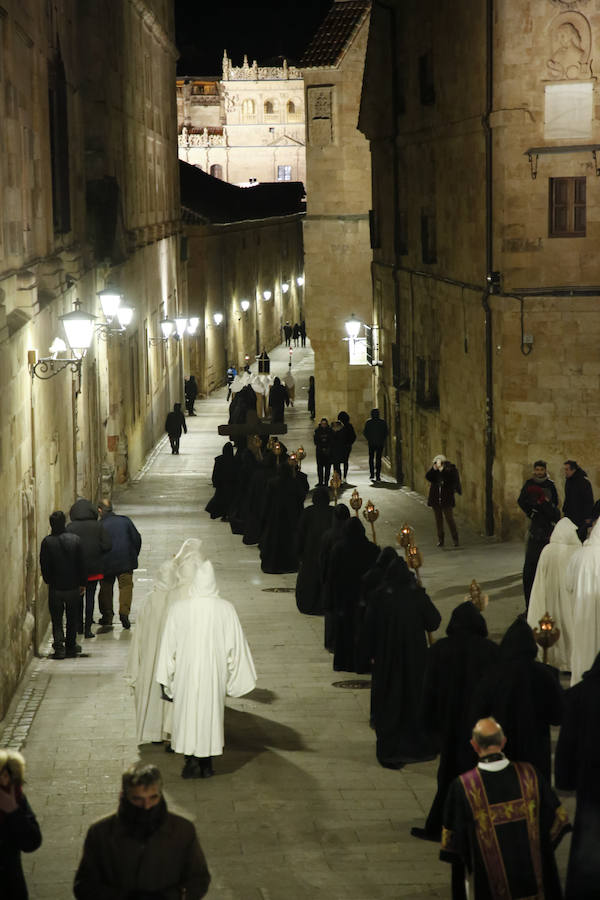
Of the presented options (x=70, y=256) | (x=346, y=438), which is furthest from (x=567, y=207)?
(x=346, y=438)

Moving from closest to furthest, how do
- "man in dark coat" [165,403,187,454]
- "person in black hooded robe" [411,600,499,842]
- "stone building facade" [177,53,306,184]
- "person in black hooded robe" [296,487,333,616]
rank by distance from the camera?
"person in black hooded robe" [411,600,499,842], "person in black hooded robe" [296,487,333,616], "man in dark coat" [165,403,187,454], "stone building facade" [177,53,306,184]

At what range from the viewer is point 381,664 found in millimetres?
11867

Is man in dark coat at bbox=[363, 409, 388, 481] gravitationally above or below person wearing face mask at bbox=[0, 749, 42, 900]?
below

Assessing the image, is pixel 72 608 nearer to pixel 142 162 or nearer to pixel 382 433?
pixel 382 433

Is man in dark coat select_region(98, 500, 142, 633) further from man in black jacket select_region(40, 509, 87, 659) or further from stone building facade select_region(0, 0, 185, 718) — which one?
man in black jacket select_region(40, 509, 87, 659)

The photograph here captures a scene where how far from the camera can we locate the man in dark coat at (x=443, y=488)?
21.6 m

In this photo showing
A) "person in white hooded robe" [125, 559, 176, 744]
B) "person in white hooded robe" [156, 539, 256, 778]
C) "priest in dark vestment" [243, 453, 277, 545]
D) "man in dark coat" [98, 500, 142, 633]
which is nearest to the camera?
"person in white hooded robe" [156, 539, 256, 778]

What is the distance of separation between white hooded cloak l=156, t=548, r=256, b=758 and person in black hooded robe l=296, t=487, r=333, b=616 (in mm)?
5933

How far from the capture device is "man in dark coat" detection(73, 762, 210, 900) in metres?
6.57

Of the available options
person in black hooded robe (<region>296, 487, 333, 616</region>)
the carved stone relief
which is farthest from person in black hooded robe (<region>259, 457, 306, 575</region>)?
the carved stone relief

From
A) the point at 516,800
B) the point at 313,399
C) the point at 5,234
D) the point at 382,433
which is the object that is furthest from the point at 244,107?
the point at 516,800

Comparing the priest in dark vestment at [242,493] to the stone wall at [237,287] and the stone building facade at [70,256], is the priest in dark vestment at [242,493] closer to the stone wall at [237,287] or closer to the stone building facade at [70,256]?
the stone building facade at [70,256]

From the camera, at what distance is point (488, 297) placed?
22.7 metres

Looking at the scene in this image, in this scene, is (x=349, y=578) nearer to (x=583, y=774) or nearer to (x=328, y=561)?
(x=328, y=561)
